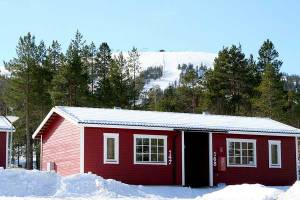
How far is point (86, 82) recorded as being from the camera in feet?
159

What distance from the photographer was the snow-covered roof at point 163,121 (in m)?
27.1

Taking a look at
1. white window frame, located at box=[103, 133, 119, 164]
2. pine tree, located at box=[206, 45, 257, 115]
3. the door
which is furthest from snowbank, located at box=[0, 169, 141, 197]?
pine tree, located at box=[206, 45, 257, 115]

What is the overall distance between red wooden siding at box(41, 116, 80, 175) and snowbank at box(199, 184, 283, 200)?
833 cm

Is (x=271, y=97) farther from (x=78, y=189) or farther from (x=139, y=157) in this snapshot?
(x=78, y=189)

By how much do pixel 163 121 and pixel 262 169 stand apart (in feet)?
20.2

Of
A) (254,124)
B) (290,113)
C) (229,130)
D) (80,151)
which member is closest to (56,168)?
(80,151)

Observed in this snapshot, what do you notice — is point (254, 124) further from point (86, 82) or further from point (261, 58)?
point (261, 58)

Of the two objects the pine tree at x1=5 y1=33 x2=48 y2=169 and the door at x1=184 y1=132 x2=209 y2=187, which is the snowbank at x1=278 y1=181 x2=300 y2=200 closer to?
the door at x1=184 y1=132 x2=209 y2=187

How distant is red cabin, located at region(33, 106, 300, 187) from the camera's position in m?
26.8

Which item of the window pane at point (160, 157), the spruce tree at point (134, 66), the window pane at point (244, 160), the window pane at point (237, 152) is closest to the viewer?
the window pane at point (160, 157)

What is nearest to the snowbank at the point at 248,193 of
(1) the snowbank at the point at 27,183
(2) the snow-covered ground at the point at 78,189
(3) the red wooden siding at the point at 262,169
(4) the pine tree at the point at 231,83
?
(2) the snow-covered ground at the point at 78,189

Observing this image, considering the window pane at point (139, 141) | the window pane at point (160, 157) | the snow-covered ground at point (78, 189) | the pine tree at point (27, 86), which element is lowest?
the snow-covered ground at point (78, 189)

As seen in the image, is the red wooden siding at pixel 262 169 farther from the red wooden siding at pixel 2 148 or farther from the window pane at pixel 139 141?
the red wooden siding at pixel 2 148

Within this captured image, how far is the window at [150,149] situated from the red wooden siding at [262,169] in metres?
2.95
